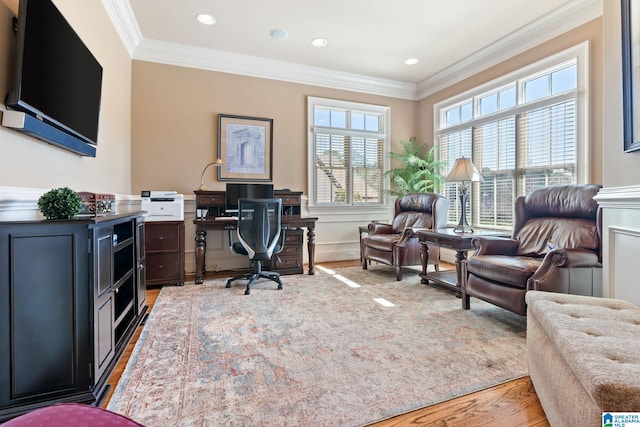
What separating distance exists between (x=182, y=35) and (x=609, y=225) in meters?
4.46

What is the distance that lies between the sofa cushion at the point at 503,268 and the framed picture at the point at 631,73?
92cm

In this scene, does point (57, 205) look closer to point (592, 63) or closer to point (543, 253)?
point (543, 253)

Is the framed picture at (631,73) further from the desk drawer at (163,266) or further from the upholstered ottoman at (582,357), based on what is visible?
the desk drawer at (163,266)

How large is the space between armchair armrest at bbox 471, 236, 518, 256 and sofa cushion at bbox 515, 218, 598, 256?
9cm

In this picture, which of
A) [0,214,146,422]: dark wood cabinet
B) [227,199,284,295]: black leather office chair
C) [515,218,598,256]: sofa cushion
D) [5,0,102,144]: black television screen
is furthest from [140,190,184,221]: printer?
[515,218,598,256]: sofa cushion

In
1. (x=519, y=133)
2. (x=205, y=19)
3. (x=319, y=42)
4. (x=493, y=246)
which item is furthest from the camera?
(x=319, y=42)

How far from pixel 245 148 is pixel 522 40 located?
365 cm

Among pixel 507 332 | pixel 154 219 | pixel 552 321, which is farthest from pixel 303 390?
pixel 154 219

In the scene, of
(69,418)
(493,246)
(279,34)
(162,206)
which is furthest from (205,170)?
(69,418)

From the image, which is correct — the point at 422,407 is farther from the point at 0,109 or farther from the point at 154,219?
the point at 154,219

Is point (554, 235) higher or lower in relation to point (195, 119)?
lower

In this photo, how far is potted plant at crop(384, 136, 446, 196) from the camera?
4.86 metres

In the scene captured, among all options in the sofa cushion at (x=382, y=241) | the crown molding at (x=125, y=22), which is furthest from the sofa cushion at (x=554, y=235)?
the crown molding at (x=125, y=22)

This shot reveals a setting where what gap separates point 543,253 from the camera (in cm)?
265
